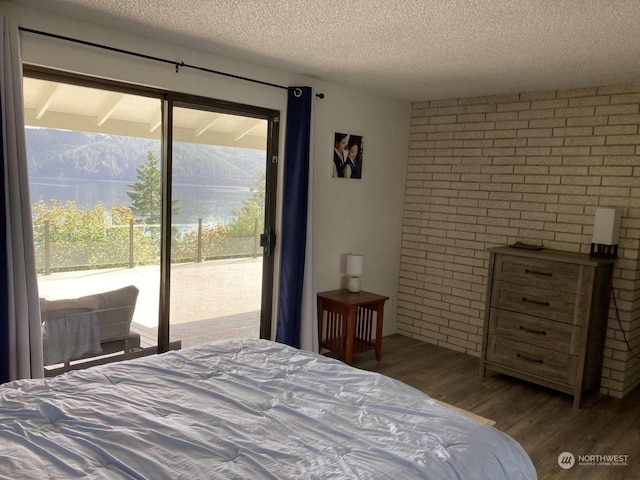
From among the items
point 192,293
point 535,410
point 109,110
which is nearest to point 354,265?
point 192,293

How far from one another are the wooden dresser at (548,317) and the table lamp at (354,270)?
3.75 ft

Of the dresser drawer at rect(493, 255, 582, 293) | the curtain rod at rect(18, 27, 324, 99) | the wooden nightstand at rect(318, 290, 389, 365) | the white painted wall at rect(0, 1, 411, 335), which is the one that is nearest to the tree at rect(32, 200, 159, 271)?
the white painted wall at rect(0, 1, 411, 335)

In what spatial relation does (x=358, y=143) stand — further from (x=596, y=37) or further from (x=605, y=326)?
(x=605, y=326)

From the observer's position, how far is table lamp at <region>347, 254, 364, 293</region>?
4.46 m

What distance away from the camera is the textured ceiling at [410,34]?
2424 millimetres

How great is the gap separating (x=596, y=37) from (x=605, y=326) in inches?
89.5

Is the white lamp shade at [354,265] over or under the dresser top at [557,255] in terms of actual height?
under

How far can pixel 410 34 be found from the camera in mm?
2809

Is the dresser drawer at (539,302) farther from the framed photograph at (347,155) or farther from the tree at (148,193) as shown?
the tree at (148,193)

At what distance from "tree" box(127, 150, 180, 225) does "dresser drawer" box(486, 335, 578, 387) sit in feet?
9.39

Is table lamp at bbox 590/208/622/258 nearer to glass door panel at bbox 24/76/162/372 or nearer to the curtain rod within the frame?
the curtain rod

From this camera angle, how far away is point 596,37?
2689 mm

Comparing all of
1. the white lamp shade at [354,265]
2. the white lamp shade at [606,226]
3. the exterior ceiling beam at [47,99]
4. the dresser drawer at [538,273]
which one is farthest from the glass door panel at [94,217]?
the white lamp shade at [606,226]

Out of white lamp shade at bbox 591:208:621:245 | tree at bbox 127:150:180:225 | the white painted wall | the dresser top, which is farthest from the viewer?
white lamp shade at bbox 591:208:621:245
